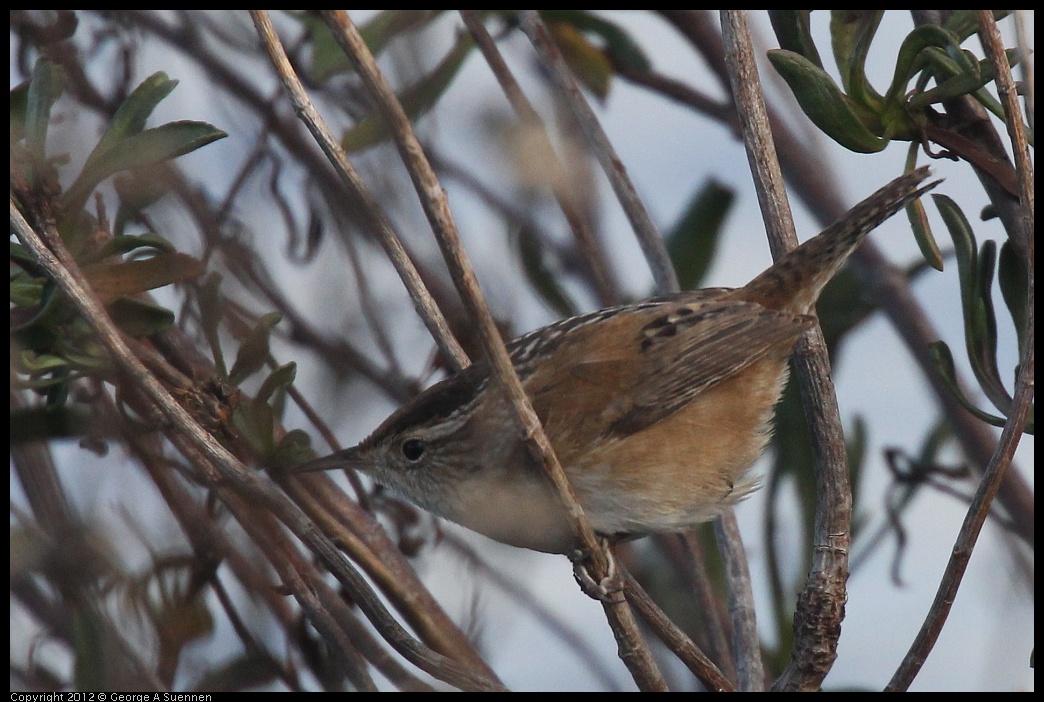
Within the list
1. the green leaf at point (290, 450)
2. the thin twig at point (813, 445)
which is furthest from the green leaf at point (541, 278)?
the green leaf at point (290, 450)

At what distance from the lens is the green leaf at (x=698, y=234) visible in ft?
11.2

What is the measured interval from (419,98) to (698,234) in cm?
116

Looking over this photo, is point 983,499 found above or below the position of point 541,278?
below

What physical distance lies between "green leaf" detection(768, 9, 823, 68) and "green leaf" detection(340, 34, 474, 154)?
0.88 meters

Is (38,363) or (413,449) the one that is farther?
(413,449)

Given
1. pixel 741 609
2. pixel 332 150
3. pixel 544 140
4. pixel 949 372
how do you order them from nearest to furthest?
pixel 332 150
pixel 949 372
pixel 741 609
pixel 544 140

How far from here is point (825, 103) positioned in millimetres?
2092

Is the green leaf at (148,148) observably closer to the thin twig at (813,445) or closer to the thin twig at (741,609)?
the thin twig at (813,445)

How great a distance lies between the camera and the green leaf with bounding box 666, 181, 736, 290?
11.2ft

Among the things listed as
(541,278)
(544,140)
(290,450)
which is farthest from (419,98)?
(290,450)

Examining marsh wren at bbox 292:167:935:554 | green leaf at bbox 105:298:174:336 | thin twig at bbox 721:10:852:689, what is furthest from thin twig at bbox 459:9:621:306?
green leaf at bbox 105:298:174:336

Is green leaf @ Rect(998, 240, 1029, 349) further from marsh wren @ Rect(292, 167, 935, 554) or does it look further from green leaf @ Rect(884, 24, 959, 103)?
green leaf @ Rect(884, 24, 959, 103)

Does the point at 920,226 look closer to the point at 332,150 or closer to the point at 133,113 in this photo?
the point at 332,150
